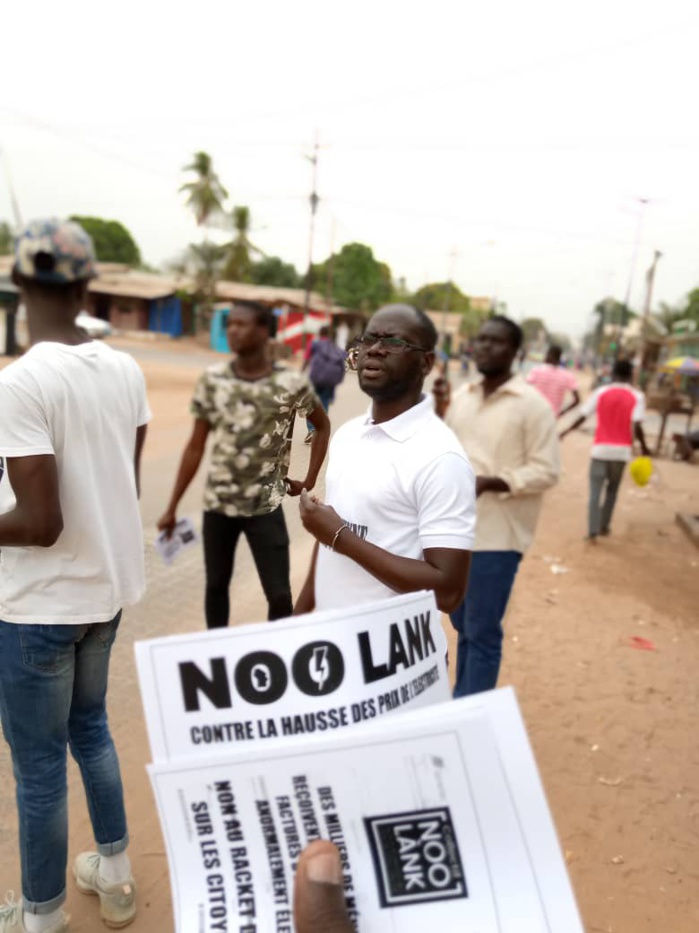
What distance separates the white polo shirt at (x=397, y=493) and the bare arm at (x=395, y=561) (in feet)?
0.11

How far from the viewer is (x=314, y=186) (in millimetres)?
20203

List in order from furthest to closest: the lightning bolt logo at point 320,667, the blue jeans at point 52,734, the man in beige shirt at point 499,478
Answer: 1. the man in beige shirt at point 499,478
2. the blue jeans at point 52,734
3. the lightning bolt logo at point 320,667

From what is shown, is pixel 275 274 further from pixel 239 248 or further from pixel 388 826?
pixel 388 826

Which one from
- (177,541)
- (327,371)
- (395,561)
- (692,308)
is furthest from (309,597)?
(692,308)

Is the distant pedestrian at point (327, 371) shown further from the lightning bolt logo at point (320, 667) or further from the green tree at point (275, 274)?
A: the green tree at point (275, 274)

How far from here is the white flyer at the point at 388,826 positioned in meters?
0.85

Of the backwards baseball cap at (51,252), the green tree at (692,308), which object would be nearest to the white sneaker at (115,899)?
the backwards baseball cap at (51,252)

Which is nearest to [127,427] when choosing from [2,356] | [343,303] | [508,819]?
[508,819]

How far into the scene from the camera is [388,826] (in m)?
0.89

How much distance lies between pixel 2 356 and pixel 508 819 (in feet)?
60.8

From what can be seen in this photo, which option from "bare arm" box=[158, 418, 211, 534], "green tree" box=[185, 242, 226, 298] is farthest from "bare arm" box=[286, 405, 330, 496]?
"green tree" box=[185, 242, 226, 298]

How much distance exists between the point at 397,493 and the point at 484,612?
1.53 m

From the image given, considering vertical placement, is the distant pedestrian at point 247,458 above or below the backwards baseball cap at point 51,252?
below

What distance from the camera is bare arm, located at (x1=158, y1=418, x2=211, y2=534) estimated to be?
295 cm
